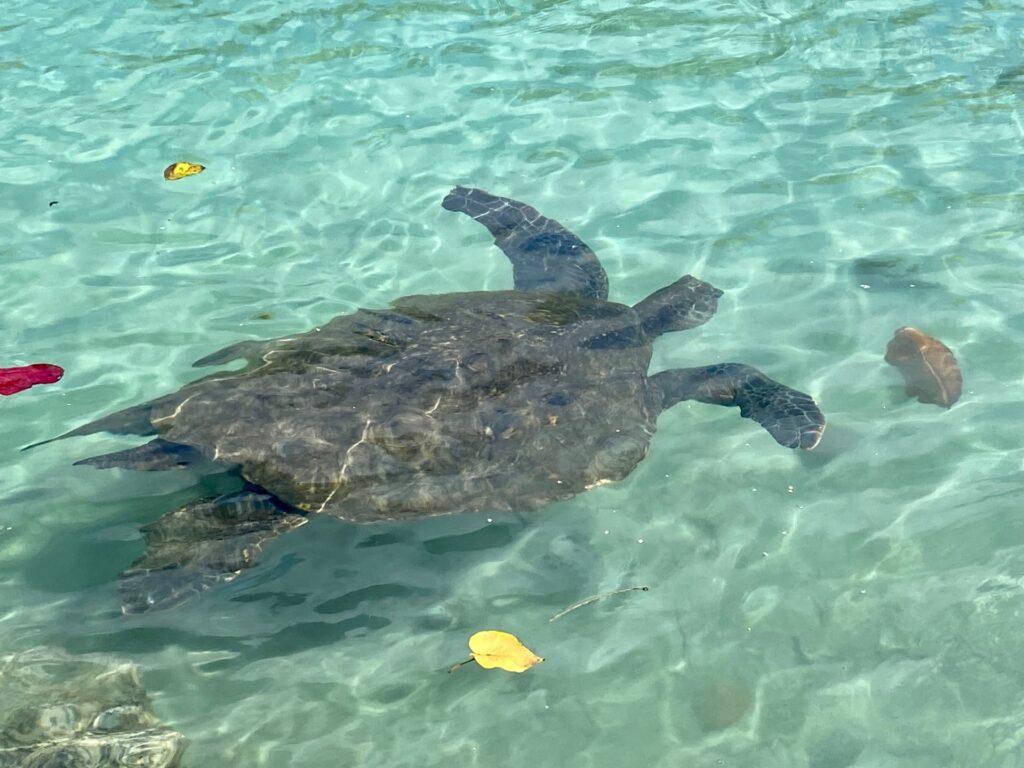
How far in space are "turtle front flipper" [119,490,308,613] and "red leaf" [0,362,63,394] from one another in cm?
187

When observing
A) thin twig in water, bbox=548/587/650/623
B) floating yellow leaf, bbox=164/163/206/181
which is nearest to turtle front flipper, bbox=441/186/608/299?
floating yellow leaf, bbox=164/163/206/181

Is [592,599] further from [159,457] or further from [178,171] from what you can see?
[178,171]

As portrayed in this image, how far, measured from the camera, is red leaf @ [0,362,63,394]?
255 inches

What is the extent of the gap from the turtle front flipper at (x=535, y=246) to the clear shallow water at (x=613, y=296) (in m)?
0.20

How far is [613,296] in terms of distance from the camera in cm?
720

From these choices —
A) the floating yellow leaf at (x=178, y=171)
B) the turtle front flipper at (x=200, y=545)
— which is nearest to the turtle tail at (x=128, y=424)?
the turtle front flipper at (x=200, y=545)

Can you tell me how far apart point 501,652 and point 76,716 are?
1.94 meters

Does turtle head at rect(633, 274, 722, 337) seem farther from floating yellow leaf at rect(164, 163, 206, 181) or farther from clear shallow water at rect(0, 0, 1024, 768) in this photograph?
floating yellow leaf at rect(164, 163, 206, 181)

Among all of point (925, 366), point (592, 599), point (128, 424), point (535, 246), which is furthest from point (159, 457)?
point (925, 366)

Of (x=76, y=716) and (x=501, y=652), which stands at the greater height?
(x=76, y=716)

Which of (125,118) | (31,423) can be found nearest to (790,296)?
(31,423)

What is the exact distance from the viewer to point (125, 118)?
30.5ft

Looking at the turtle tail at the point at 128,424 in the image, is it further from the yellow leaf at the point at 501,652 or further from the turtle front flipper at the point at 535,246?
the turtle front flipper at the point at 535,246

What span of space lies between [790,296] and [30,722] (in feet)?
17.3
